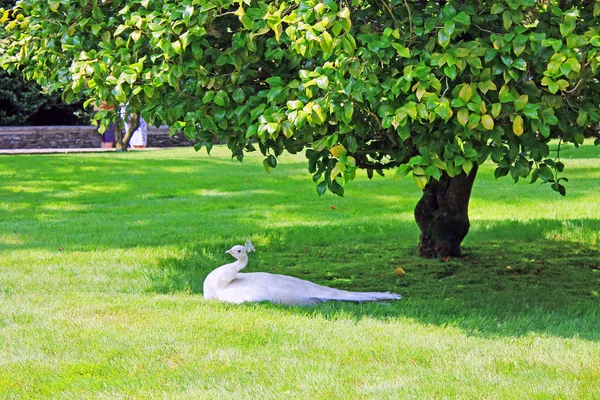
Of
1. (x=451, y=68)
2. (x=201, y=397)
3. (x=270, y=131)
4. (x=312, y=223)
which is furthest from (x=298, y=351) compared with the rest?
(x=312, y=223)

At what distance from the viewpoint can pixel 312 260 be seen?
880 cm

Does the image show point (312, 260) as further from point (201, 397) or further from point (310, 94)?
point (201, 397)

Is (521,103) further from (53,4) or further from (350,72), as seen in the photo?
(53,4)

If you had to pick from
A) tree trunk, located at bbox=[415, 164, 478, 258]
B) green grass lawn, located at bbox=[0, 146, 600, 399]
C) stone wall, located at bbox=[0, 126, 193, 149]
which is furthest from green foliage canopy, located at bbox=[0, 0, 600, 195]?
stone wall, located at bbox=[0, 126, 193, 149]

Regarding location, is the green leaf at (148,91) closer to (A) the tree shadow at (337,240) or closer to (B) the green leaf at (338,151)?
(B) the green leaf at (338,151)

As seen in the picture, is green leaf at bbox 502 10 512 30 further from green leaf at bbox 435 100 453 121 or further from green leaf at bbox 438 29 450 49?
green leaf at bbox 435 100 453 121

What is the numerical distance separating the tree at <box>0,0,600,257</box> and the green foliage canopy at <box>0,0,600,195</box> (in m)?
0.01

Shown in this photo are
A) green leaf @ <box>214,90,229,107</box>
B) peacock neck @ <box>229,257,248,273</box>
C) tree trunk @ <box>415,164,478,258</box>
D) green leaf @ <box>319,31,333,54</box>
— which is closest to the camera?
green leaf @ <box>319,31,333,54</box>

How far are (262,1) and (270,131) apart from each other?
0.94m

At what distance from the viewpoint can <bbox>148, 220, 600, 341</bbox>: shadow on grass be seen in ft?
19.7

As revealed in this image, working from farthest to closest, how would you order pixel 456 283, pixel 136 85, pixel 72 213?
pixel 72 213 → pixel 456 283 → pixel 136 85

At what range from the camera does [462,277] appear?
7820mm

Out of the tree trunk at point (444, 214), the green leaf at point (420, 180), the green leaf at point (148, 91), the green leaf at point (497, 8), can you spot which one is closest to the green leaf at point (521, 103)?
the green leaf at point (497, 8)

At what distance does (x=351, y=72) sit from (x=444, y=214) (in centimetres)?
358
